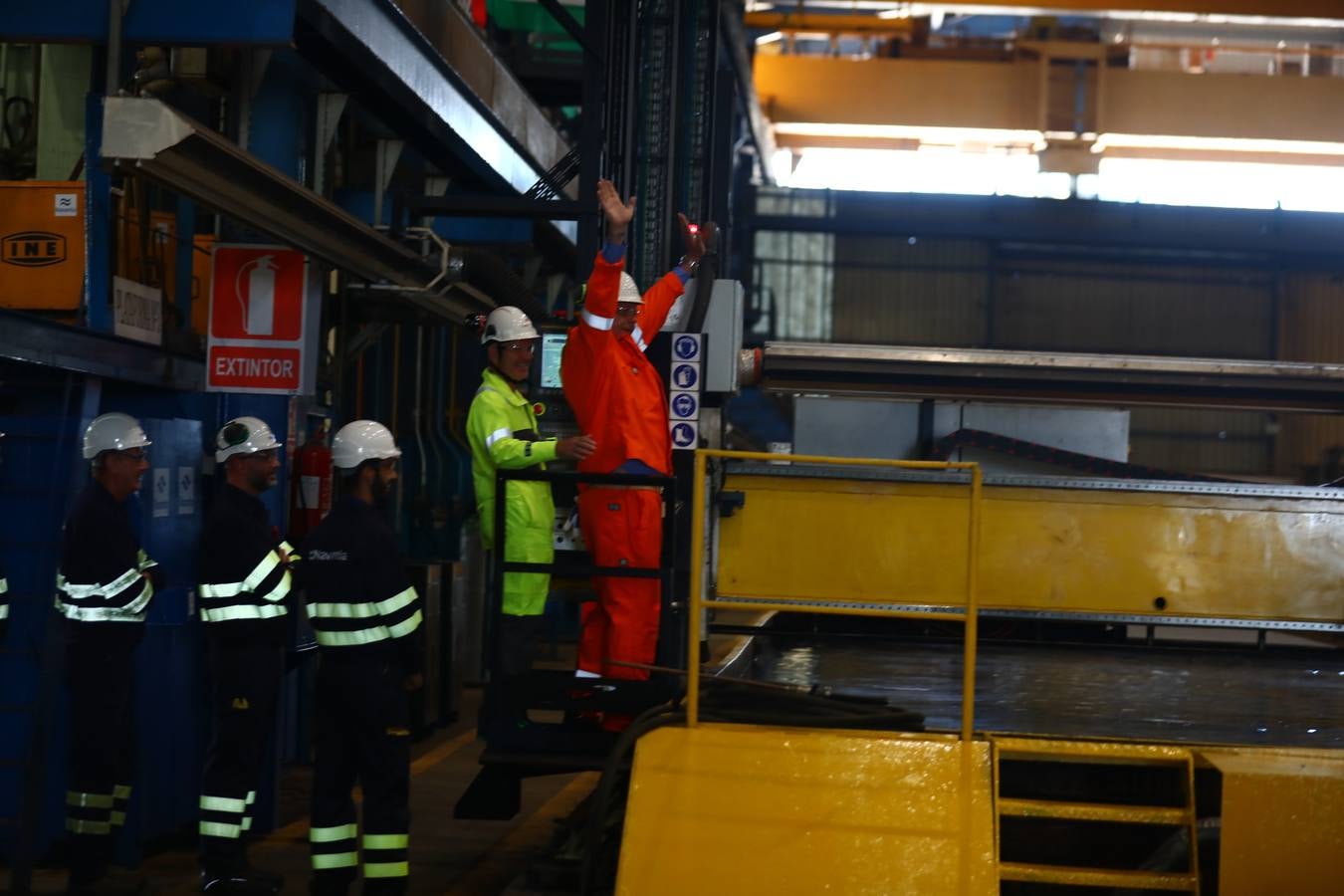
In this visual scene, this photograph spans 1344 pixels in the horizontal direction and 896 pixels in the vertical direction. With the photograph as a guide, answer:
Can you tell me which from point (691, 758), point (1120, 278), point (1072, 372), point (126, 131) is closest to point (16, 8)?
point (126, 131)

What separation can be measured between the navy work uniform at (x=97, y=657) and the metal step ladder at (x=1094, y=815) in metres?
3.63

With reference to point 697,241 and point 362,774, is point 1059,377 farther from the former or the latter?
point 362,774

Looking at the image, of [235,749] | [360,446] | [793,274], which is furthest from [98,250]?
[793,274]

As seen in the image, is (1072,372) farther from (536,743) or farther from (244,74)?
(536,743)

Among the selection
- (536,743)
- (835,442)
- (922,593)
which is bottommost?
(536,743)

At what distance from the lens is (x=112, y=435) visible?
6516mm

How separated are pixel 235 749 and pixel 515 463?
5.65ft

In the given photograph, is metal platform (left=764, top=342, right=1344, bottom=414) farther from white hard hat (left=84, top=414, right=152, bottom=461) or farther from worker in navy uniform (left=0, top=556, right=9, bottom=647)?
worker in navy uniform (left=0, top=556, right=9, bottom=647)

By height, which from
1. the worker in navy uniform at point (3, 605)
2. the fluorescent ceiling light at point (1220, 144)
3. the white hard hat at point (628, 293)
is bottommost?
the worker in navy uniform at point (3, 605)

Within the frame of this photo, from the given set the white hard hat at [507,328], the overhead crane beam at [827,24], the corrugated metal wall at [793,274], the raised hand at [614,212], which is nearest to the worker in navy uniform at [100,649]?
the white hard hat at [507,328]

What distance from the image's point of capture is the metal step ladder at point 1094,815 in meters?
4.77

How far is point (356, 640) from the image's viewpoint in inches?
232

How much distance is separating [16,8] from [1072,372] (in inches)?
304

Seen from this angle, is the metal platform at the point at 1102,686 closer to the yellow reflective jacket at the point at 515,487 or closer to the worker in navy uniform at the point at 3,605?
the yellow reflective jacket at the point at 515,487
